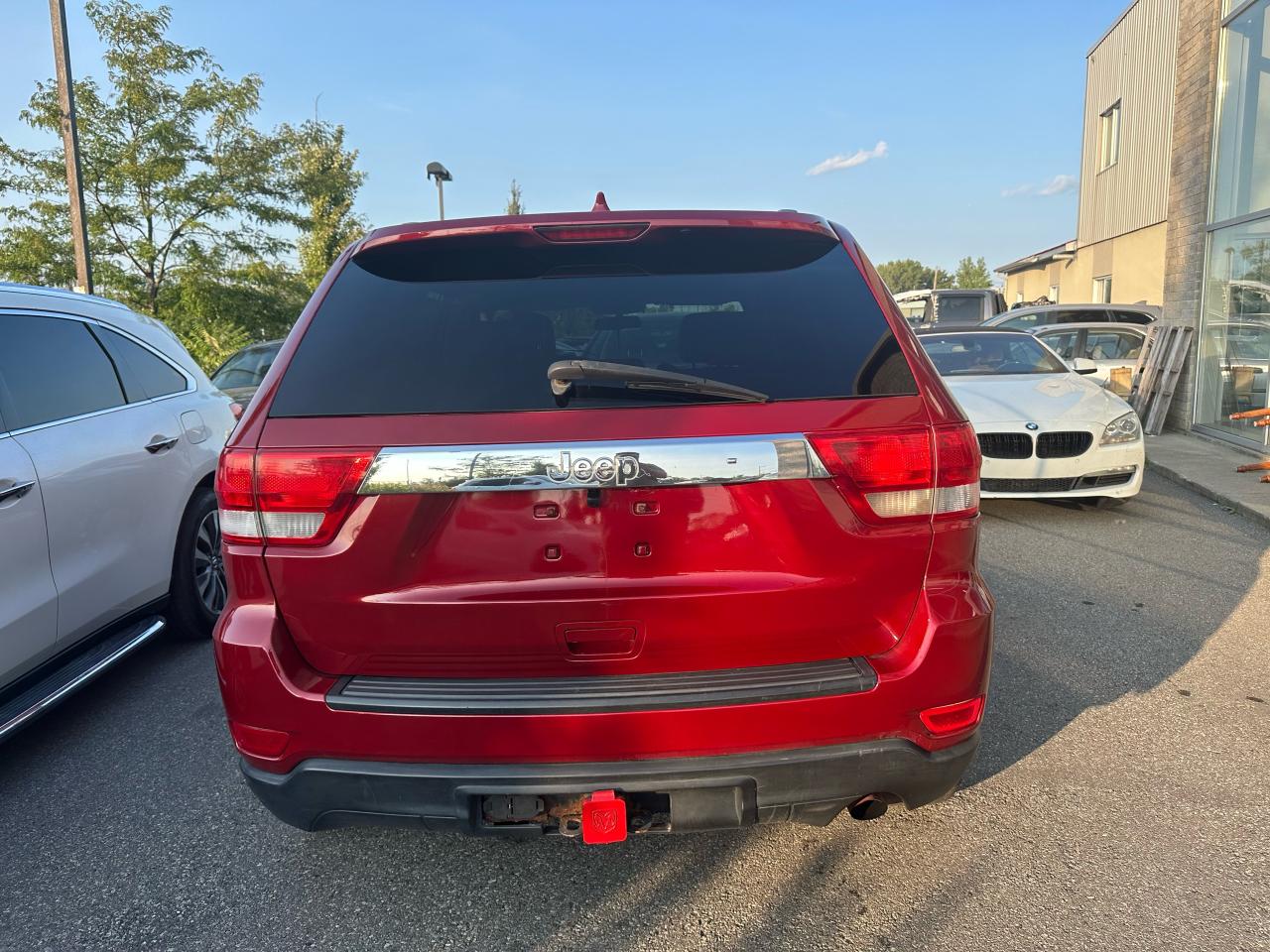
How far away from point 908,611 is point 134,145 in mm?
15392

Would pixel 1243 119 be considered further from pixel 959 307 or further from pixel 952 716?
pixel 952 716

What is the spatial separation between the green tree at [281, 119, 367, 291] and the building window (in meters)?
18.7

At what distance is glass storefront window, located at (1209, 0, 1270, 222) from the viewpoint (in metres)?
9.62

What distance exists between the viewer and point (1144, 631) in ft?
14.5

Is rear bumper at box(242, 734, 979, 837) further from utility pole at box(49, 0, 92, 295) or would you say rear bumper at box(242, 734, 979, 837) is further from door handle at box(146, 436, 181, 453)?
utility pole at box(49, 0, 92, 295)

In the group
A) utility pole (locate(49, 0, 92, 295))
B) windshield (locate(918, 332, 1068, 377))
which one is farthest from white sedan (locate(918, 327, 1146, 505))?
utility pole (locate(49, 0, 92, 295))

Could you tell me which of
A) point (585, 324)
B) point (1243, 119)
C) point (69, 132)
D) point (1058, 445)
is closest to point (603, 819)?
point (585, 324)

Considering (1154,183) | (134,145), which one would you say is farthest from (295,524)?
(1154,183)

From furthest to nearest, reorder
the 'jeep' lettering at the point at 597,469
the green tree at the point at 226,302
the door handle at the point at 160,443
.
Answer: the green tree at the point at 226,302, the door handle at the point at 160,443, the 'jeep' lettering at the point at 597,469

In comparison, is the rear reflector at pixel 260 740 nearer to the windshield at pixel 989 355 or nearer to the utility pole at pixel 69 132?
the windshield at pixel 989 355

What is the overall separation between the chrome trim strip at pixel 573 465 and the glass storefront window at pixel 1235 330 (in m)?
9.58

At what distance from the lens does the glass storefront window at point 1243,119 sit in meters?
9.62

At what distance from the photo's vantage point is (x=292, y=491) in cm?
198

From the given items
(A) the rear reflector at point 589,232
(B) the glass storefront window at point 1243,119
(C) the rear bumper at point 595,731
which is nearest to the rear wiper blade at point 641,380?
(A) the rear reflector at point 589,232
